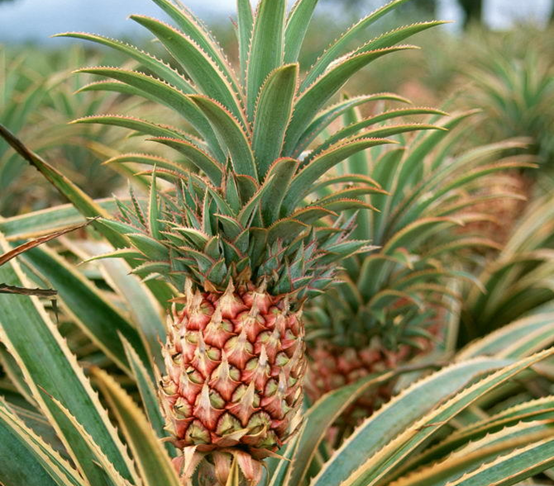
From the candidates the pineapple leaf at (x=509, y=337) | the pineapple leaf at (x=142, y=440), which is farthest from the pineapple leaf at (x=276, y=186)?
the pineapple leaf at (x=509, y=337)

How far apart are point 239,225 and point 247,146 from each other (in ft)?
0.36

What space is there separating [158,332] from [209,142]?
1.49 feet

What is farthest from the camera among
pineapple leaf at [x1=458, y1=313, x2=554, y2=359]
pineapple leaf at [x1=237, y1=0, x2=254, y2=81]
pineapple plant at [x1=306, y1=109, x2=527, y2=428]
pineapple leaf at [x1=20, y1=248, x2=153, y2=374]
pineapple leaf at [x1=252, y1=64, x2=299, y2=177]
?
pineapple leaf at [x1=458, y1=313, x2=554, y2=359]

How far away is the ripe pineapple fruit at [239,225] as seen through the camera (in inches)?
27.1

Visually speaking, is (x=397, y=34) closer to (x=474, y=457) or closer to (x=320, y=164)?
(x=320, y=164)

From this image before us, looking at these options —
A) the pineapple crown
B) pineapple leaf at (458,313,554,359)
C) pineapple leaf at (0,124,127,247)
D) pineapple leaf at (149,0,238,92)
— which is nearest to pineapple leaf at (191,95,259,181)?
the pineapple crown

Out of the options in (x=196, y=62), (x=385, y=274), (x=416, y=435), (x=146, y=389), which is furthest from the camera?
(x=385, y=274)

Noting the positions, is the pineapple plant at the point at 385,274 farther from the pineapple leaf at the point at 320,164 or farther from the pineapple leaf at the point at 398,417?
the pineapple leaf at the point at 320,164

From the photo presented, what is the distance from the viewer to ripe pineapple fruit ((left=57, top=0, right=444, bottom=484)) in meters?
0.69

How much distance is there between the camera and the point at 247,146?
70 centimetres

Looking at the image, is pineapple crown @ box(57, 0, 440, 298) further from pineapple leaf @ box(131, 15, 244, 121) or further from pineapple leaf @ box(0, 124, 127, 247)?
pineapple leaf @ box(0, 124, 127, 247)

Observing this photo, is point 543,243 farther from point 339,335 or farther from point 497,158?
point 339,335

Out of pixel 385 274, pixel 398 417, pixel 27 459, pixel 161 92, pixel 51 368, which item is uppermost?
pixel 385 274

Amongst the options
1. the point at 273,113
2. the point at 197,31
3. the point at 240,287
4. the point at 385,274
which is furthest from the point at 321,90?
the point at 385,274
